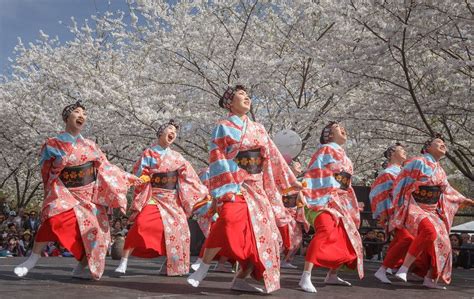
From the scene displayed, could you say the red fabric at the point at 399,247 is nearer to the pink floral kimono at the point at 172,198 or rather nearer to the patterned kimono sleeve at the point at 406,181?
the patterned kimono sleeve at the point at 406,181

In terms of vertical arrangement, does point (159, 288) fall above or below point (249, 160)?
below

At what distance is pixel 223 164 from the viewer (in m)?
5.02

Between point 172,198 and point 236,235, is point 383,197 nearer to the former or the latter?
point 172,198

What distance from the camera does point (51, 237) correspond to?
5.59 meters

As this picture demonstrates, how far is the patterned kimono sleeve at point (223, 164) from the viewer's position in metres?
5.00

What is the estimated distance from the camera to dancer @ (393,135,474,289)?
623 cm

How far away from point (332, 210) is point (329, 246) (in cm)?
37

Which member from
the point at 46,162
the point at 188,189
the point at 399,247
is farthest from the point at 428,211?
the point at 46,162

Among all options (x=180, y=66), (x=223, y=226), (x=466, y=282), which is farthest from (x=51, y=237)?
(x=180, y=66)

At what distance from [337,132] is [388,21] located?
3.25 metres

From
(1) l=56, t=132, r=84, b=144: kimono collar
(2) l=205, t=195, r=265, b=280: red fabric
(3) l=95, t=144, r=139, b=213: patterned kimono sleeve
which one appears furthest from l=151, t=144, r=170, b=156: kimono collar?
(2) l=205, t=195, r=265, b=280: red fabric

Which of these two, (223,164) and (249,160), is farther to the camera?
(249,160)

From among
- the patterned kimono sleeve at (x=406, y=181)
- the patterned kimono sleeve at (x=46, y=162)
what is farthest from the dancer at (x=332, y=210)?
the patterned kimono sleeve at (x=46, y=162)

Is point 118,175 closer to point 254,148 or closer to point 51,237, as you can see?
point 51,237
